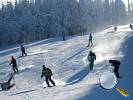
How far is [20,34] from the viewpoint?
9856cm

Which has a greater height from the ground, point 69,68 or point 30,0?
point 30,0

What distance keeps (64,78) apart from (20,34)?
74.9 m

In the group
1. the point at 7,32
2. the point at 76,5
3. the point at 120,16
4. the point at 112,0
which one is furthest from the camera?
the point at 112,0

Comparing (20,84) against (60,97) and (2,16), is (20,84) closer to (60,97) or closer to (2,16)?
(60,97)

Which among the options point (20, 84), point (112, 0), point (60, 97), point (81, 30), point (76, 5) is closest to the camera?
point (60, 97)

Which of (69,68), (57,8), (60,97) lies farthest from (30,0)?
(60,97)

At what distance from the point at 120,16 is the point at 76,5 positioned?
192 feet

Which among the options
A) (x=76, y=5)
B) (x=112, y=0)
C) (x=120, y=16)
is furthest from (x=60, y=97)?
(x=112, y=0)

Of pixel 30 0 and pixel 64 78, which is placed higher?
pixel 30 0

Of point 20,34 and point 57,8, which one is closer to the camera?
point 20,34

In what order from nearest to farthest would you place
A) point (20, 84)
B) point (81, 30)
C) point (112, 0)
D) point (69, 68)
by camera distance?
point (20, 84)
point (69, 68)
point (81, 30)
point (112, 0)

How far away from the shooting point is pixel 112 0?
18450cm

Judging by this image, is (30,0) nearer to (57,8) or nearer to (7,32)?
(57,8)

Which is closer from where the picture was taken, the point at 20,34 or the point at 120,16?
the point at 20,34
